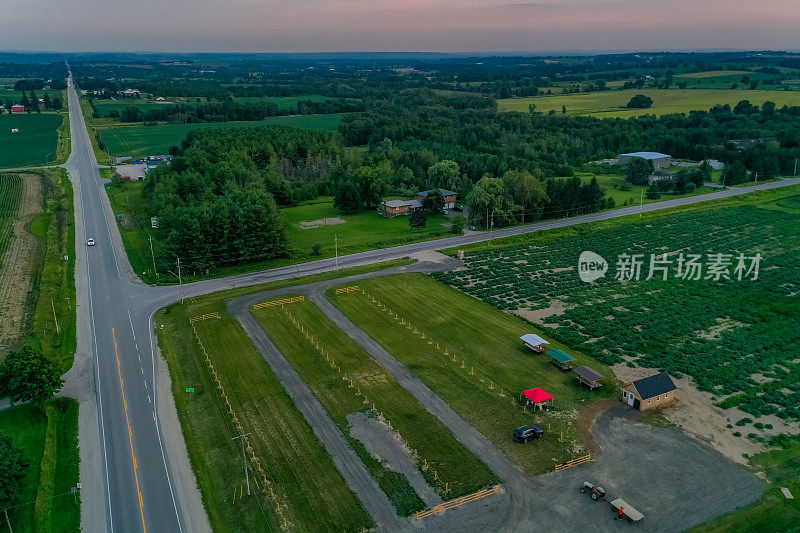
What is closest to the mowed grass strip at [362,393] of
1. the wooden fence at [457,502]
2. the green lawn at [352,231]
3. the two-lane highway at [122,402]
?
the wooden fence at [457,502]

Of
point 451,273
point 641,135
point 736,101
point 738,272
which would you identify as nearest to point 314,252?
point 451,273

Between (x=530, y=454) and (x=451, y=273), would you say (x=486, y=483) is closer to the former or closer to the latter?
(x=530, y=454)

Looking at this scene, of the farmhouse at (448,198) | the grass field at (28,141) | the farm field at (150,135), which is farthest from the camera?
the farm field at (150,135)

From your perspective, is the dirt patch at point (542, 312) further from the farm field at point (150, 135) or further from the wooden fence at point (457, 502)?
the farm field at point (150, 135)

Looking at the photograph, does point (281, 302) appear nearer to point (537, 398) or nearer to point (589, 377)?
point (537, 398)

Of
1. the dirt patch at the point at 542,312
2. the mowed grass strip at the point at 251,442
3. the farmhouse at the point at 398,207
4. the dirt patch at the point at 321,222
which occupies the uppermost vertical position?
the farmhouse at the point at 398,207

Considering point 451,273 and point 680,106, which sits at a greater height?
point 680,106
